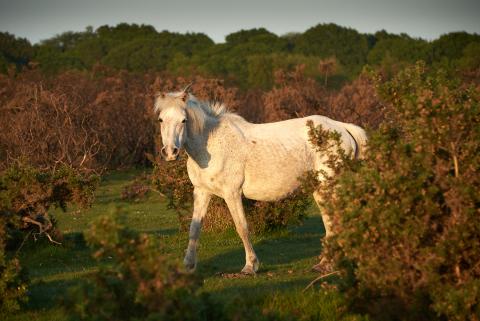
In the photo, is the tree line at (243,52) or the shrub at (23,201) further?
the tree line at (243,52)

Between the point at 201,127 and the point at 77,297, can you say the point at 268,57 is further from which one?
the point at 77,297

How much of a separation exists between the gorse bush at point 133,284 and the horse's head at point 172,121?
3.15 m

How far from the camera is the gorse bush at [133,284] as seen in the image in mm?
6109

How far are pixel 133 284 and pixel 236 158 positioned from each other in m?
4.24

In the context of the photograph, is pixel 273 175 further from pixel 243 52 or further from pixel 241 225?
pixel 243 52

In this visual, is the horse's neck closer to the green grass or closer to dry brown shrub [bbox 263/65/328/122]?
the green grass

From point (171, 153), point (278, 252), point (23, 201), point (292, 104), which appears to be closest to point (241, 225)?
point (171, 153)

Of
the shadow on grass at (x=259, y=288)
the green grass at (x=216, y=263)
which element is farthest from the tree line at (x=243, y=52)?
the shadow on grass at (x=259, y=288)

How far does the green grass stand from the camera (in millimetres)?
8078

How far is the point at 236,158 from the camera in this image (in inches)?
408

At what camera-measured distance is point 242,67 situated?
6806 cm

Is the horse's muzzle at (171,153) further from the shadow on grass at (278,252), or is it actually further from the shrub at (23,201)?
the shrub at (23,201)

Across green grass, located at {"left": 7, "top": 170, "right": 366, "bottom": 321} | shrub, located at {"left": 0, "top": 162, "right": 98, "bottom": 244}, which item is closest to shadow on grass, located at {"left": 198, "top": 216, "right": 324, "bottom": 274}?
green grass, located at {"left": 7, "top": 170, "right": 366, "bottom": 321}

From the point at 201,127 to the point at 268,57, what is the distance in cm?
5553
